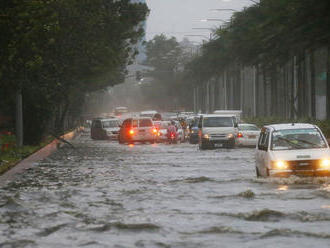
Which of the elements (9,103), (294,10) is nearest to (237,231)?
(294,10)

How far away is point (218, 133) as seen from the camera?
4662 centimetres

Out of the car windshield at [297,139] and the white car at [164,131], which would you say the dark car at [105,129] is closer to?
the white car at [164,131]

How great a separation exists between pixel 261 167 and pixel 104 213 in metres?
8.04

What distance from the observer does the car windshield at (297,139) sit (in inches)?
907

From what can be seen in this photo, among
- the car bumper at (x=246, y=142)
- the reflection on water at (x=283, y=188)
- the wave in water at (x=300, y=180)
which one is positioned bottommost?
the reflection on water at (x=283, y=188)

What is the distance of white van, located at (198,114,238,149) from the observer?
46562 millimetres

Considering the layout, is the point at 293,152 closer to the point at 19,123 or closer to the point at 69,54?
the point at 19,123

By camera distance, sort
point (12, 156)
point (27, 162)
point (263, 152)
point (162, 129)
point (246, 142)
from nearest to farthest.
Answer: point (263, 152) < point (27, 162) < point (12, 156) < point (246, 142) < point (162, 129)

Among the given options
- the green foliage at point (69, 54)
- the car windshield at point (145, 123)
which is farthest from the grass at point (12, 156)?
the car windshield at point (145, 123)

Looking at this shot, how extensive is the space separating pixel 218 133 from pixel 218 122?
973mm

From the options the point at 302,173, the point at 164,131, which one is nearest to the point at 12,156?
the point at 302,173

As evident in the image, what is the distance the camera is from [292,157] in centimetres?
2227

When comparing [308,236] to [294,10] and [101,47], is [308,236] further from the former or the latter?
[101,47]

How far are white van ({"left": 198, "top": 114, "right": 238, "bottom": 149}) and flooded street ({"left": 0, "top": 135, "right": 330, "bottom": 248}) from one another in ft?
56.8
